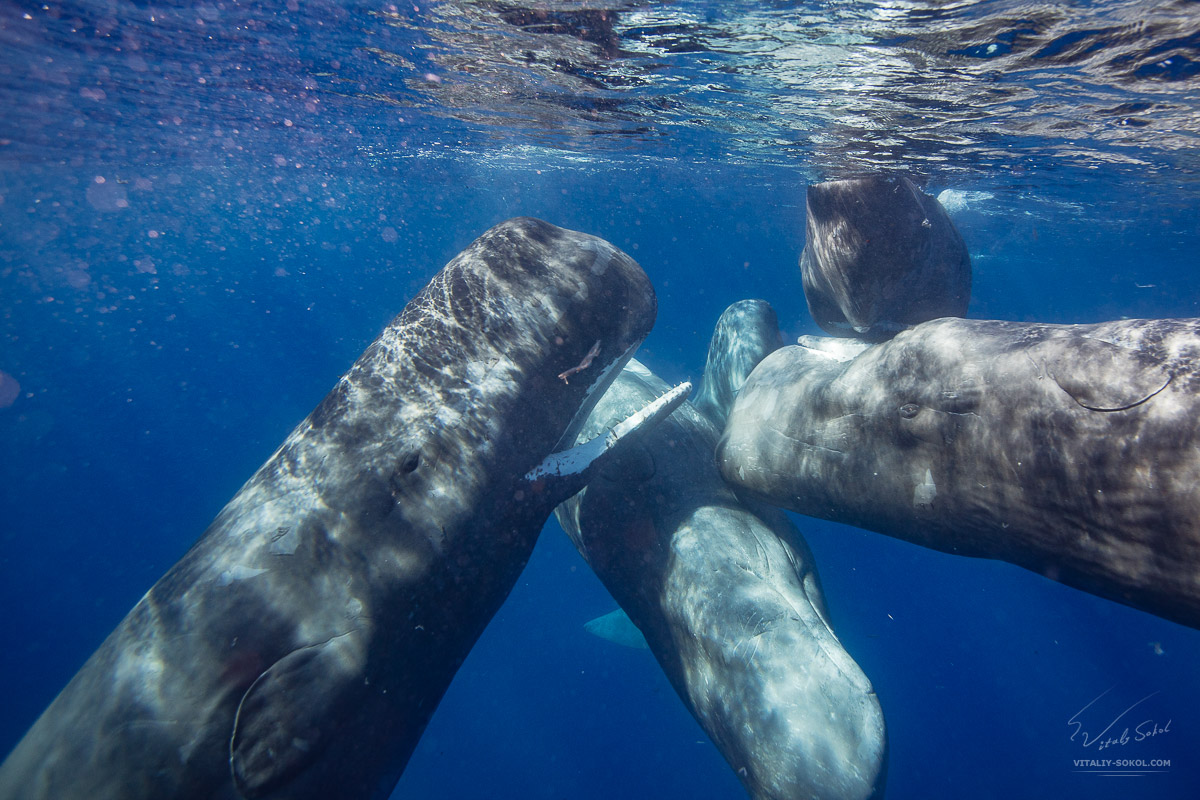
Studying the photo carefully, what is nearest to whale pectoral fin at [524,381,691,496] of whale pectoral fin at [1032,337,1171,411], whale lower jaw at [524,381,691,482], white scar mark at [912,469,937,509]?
whale lower jaw at [524,381,691,482]

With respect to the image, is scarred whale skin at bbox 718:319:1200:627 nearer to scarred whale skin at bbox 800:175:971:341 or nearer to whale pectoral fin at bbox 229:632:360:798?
scarred whale skin at bbox 800:175:971:341

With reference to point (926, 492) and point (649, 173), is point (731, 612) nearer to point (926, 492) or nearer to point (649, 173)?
point (926, 492)

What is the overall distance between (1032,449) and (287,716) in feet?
15.7

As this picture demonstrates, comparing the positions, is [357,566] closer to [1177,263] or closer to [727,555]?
[727,555]

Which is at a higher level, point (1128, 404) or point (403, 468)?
point (1128, 404)

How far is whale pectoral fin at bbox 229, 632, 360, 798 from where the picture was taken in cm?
307

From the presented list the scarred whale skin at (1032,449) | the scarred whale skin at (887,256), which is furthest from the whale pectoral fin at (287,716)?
the scarred whale skin at (887,256)

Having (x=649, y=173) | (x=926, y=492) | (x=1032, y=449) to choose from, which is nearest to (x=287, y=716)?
(x=926, y=492)

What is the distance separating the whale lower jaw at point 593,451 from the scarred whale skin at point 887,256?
12.2 feet

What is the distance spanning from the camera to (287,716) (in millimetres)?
3166

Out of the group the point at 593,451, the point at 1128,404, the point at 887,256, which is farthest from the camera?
the point at 887,256

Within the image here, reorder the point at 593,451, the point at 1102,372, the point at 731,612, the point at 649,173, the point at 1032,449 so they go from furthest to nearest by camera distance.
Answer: the point at 649,173 < the point at 731,612 < the point at 593,451 < the point at 1032,449 < the point at 1102,372

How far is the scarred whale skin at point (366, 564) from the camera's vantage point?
10.2 feet

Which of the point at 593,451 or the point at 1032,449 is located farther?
the point at 593,451
